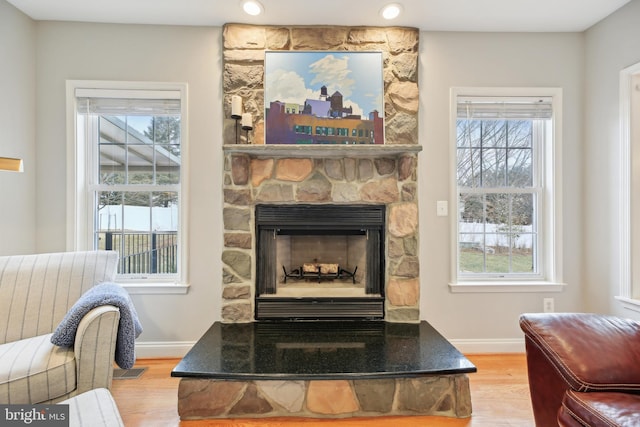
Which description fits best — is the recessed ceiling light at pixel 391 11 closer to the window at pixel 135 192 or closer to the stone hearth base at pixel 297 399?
the window at pixel 135 192

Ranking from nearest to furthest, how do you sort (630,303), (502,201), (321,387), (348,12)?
(321,387) → (630,303) → (348,12) → (502,201)

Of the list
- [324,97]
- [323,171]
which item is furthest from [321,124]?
[323,171]

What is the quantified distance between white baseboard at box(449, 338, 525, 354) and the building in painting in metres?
1.67

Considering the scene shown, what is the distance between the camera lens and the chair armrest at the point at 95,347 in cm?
150

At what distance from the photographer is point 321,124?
94.0 inches

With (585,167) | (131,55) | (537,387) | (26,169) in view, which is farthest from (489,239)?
(26,169)

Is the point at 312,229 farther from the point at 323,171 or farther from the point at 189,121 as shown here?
the point at 189,121

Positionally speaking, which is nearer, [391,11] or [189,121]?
[391,11]

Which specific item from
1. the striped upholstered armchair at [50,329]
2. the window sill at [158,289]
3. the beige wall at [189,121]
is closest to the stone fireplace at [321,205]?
the beige wall at [189,121]

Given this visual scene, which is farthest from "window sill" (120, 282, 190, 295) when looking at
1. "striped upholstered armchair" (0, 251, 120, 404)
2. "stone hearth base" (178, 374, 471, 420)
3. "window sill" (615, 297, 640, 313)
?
"window sill" (615, 297, 640, 313)

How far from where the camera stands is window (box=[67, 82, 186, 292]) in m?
2.52

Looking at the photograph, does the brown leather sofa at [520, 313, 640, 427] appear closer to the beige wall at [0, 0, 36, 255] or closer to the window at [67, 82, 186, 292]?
the window at [67, 82, 186, 292]

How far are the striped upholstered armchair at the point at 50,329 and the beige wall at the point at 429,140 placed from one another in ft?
1.89

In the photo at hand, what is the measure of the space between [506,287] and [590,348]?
1362mm
